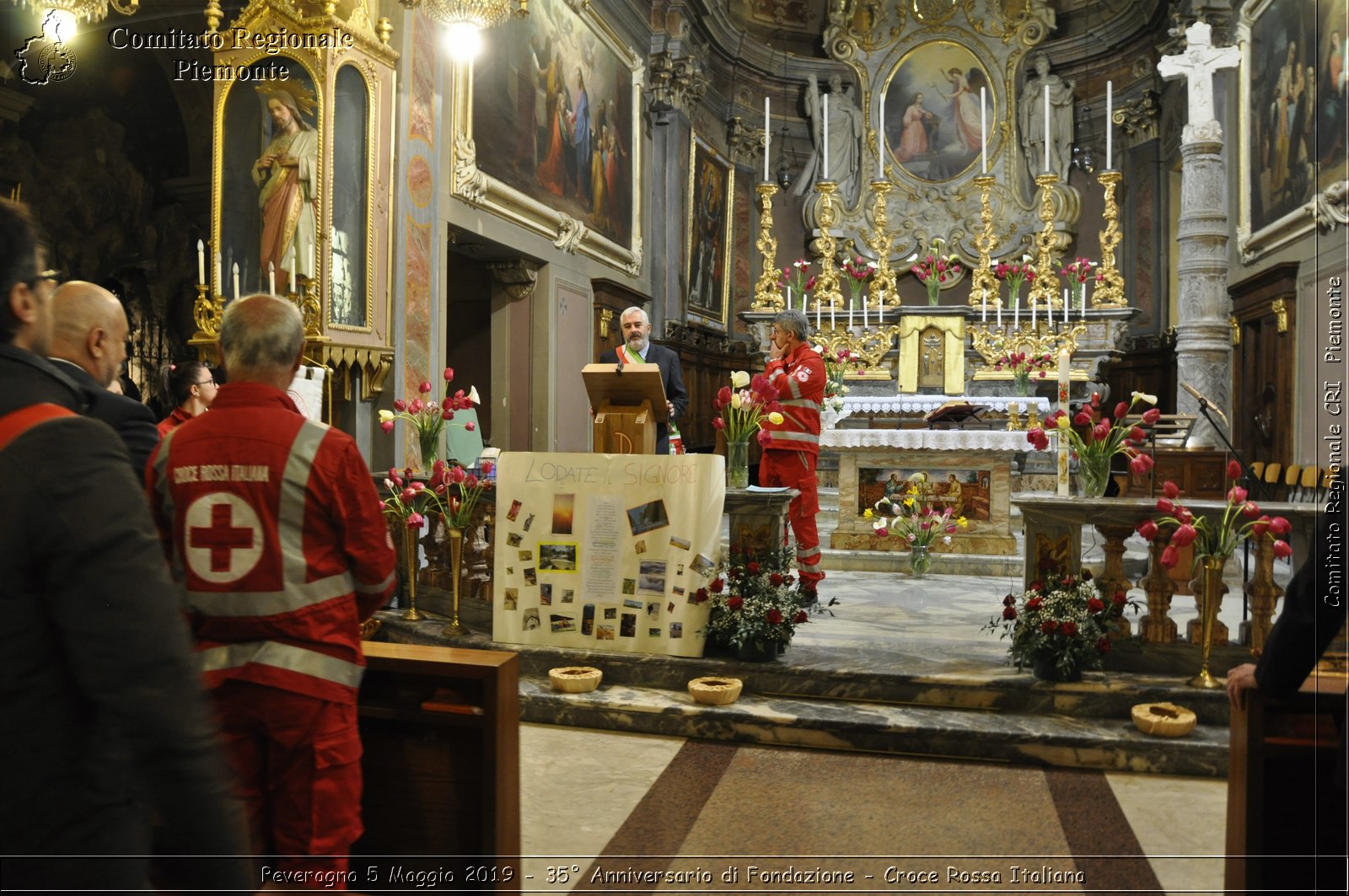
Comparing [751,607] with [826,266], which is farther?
[826,266]

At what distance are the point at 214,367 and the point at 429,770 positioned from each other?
18.4 feet

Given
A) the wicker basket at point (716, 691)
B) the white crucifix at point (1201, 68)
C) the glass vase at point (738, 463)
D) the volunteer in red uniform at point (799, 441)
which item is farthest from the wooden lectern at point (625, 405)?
the white crucifix at point (1201, 68)

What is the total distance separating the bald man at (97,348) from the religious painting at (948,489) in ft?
23.3

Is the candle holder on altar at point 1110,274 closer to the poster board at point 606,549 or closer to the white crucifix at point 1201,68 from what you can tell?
the white crucifix at point 1201,68

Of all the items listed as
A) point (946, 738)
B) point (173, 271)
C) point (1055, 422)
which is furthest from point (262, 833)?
point (173, 271)

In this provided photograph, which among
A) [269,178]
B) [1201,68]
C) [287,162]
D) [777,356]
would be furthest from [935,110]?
[269,178]

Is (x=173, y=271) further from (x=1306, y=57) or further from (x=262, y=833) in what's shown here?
(x=1306, y=57)

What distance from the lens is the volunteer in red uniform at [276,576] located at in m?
2.29

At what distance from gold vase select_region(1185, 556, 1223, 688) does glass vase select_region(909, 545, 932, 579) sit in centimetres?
360

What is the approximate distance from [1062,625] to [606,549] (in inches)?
89.8

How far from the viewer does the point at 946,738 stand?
442 cm

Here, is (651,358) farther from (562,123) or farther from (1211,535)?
(562,123)

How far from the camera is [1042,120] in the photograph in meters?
17.0

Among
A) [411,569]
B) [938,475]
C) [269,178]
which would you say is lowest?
[411,569]
